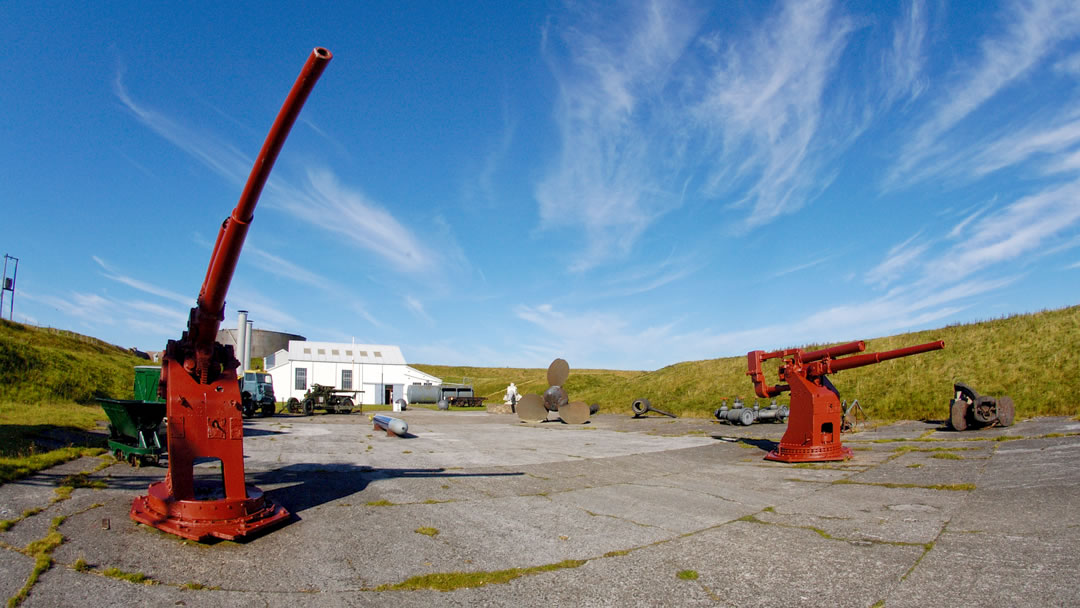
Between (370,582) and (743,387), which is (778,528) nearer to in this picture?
(370,582)

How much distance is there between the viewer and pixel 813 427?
12195 mm

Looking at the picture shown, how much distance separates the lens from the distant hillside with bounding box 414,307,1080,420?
1894cm

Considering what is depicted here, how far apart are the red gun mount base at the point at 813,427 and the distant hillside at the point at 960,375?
10.3m

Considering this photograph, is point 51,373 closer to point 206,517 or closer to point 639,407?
point 206,517

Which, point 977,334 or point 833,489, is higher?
point 977,334

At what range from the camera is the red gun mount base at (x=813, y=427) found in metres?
12.2

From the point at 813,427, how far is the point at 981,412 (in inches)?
290

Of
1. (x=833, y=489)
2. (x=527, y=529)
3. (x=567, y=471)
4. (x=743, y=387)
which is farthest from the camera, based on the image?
(x=743, y=387)

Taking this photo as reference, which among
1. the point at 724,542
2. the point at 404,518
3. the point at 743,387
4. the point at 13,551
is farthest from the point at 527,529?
the point at 743,387

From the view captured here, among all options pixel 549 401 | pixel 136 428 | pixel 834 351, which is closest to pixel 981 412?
pixel 834 351

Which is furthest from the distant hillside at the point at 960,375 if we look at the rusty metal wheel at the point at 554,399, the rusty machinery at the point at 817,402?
the rusty machinery at the point at 817,402

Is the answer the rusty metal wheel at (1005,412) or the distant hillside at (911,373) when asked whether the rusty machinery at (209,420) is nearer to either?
the distant hillside at (911,373)

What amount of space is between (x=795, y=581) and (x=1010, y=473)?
715cm

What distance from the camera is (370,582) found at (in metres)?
4.75
